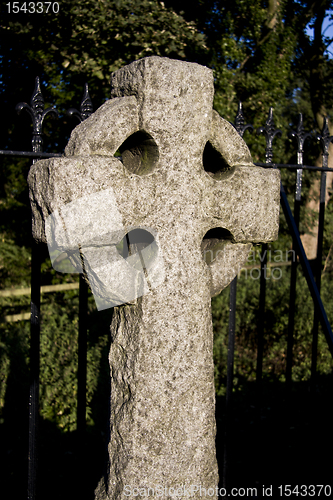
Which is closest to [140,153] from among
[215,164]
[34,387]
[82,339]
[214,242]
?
[215,164]

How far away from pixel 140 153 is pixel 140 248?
0.36 metres

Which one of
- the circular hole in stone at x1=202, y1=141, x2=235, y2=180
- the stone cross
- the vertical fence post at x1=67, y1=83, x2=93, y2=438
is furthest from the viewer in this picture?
the vertical fence post at x1=67, y1=83, x2=93, y2=438

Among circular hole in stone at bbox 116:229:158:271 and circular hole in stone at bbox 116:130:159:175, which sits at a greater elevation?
circular hole in stone at bbox 116:130:159:175

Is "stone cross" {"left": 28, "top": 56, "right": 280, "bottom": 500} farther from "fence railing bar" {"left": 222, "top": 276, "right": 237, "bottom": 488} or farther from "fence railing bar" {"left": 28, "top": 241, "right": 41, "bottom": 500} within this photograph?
"fence railing bar" {"left": 222, "top": 276, "right": 237, "bottom": 488}

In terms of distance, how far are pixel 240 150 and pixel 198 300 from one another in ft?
2.12

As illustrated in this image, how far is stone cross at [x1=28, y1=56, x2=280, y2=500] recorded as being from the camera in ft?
4.58

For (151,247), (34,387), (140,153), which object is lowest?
(34,387)

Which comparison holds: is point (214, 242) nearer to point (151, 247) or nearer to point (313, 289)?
point (151, 247)

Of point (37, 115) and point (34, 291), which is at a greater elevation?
point (37, 115)

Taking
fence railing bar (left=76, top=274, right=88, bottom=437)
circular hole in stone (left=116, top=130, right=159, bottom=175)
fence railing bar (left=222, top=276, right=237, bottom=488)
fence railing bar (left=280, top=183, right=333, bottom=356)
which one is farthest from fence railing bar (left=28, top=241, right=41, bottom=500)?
fence railing bar (left=280, top=183, right=333, bottom=356)

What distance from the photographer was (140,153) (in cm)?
161

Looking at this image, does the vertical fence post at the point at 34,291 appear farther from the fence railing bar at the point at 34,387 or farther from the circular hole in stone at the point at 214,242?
the circular hole in stone at the point at 214,242

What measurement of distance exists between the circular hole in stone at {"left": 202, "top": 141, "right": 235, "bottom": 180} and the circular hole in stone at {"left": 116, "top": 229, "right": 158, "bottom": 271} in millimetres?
419

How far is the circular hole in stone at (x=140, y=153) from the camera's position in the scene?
151 cm
